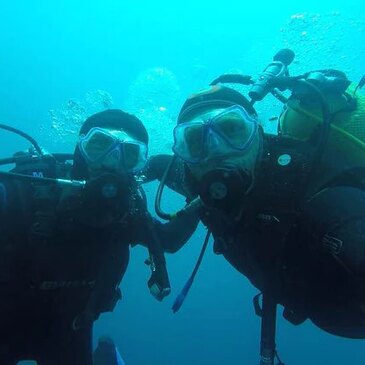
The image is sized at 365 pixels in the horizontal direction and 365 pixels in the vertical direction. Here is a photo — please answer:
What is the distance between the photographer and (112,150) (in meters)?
4.17

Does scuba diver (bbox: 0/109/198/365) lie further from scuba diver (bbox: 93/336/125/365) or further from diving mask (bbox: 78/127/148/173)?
scuba diver (bbox: 93/336/125/365)

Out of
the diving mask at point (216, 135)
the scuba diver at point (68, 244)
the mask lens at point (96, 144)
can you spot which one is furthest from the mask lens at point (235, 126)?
the mask lens at point (96, 144)

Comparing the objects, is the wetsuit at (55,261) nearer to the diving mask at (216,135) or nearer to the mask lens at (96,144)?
the mask lens at (96,144)

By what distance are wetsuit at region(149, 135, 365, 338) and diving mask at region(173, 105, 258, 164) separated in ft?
0.60

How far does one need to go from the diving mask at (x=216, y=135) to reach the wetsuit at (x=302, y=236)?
182 millimetres

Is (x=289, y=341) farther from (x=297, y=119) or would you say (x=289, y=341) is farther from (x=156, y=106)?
(x=297, y=119)

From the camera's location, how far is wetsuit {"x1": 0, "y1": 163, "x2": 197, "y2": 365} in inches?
151

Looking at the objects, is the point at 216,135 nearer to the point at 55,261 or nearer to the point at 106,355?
the point at 55,261

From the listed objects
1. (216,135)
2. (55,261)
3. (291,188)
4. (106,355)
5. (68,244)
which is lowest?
(106,355)

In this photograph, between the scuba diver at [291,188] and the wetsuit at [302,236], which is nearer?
the wetsuit at [302,236]

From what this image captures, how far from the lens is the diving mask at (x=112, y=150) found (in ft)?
13.5

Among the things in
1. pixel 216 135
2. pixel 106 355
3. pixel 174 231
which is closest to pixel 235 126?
pixel 216 135

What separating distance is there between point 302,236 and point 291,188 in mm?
382

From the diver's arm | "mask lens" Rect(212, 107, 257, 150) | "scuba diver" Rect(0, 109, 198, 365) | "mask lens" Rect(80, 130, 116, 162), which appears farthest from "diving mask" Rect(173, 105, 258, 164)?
the diver's arm
